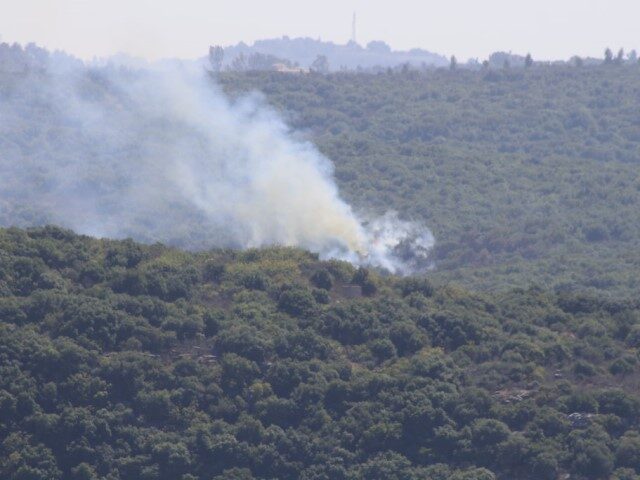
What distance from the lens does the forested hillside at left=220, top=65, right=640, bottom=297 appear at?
10419 centimetres

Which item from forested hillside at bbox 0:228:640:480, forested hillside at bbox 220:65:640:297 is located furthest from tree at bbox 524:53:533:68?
forested hillside at bbox 0:228:640:480

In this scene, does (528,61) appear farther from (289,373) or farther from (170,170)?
(289,373)

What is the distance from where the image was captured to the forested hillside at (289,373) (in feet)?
166

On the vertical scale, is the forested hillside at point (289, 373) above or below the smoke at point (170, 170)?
above

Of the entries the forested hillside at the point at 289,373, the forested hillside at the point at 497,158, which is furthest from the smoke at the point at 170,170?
the forested hillside at the point at 289,373

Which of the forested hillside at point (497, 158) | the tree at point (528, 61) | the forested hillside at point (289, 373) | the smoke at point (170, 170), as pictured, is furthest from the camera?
the tree at point (528, 61)

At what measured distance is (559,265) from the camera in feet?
325

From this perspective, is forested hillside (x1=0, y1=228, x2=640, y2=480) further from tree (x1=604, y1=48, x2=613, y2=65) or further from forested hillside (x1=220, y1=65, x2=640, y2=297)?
tree (x1=604, y1=48, x2=613, y2=65)

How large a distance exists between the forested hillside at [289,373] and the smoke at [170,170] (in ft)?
81.8

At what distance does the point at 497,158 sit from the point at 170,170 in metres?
25.6

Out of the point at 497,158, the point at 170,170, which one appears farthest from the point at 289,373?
the point at 497,158

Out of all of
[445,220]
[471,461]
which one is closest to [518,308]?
[471,461]

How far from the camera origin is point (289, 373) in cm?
5444

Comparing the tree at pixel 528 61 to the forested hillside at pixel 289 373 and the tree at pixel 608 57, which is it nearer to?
the tree at pixel 608 57
